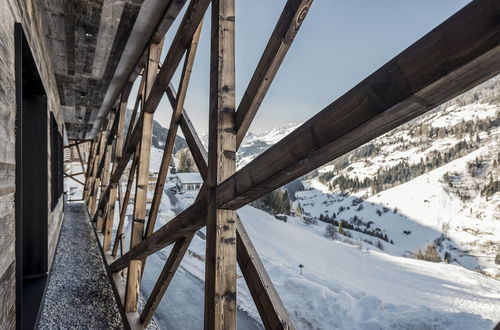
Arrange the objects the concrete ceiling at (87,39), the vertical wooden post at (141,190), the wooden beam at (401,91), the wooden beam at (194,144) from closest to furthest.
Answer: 1. the wooden beam at (401,91)
2. the wooden beam at (194,144)
3. the concrete ceiling at (87,39)
4. the vertical wooden post at (141,190)

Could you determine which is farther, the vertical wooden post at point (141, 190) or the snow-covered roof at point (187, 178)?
the snow-covered roof at point (187, 178)

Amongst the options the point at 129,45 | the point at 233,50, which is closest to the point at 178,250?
the point at 233,50

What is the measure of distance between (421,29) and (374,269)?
14.2 metres

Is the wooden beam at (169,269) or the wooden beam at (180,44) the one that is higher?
the wooden beam at (180,44)

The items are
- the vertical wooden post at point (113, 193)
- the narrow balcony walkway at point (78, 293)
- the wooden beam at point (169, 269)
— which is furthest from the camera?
the vertical wooden post at point (113, 193)

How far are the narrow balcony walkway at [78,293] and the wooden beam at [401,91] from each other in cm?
→ 258

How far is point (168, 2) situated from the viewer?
229cm

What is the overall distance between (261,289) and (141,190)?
1.87 metres

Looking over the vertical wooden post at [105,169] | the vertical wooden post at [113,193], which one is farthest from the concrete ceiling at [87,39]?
the vertical wooden post at [105,169]

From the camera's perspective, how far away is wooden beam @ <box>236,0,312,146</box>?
962 millimetres

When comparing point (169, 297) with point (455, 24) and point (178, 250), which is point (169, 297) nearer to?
point (178, 250)

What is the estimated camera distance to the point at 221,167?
1.33 m

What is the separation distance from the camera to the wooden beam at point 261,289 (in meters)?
1.07

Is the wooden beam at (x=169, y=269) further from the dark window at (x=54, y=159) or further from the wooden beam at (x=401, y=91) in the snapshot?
the dark window at (x=54, y=159)
